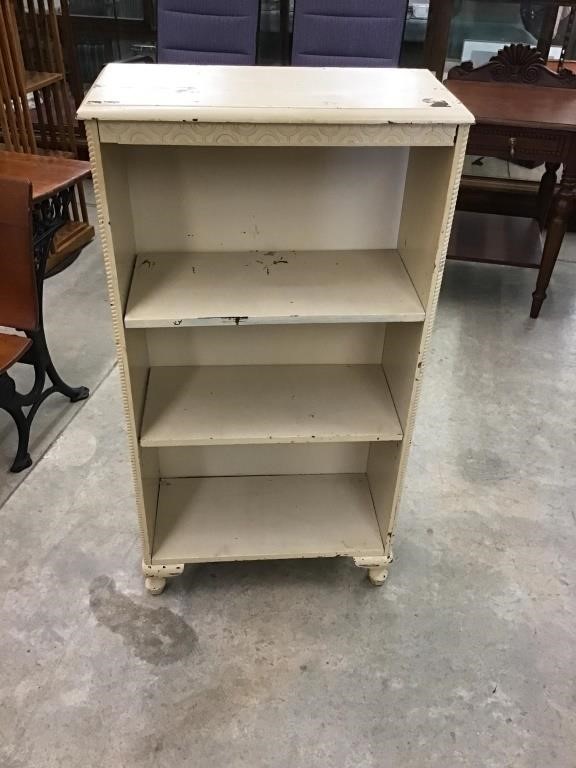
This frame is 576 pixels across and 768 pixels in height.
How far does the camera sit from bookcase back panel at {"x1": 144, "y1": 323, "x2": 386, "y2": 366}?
1567 mm

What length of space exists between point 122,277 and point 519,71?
2.37 m

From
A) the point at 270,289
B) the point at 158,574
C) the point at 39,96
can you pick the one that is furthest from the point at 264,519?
the point at 39,96

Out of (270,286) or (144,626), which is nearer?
(270,286)

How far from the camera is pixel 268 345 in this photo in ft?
5.27

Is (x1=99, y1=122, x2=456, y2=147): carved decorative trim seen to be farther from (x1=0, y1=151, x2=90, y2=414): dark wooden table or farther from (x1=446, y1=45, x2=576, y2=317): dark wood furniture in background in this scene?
(x1=446, y1=45, x2=576, y2=317): dark wood furniture in background

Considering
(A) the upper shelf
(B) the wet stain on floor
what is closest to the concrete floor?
(B) the wet stain on floor

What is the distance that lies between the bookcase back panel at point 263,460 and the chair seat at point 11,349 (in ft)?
1.62

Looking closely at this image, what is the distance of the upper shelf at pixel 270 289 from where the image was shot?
1.25 meters

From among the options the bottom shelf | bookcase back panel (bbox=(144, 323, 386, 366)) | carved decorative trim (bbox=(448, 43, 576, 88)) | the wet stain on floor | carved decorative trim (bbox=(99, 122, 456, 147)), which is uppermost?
carved decorative trim (bbox=(99, 122, 456, 147))

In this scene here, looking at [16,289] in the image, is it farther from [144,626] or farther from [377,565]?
[377,565]

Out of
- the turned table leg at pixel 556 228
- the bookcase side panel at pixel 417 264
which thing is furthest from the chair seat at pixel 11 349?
the turned table leg at pixel 556 228

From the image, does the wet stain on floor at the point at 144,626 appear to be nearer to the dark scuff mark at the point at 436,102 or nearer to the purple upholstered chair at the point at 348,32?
the dark scuff mark at the point at 436,102

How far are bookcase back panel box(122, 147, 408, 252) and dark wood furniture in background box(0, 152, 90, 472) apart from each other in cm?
56

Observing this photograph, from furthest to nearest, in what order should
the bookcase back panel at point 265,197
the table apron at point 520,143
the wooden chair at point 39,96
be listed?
the wooden chair at point 39,96, the table apron at point 520,143, the bookcase back panel at point 265,197
